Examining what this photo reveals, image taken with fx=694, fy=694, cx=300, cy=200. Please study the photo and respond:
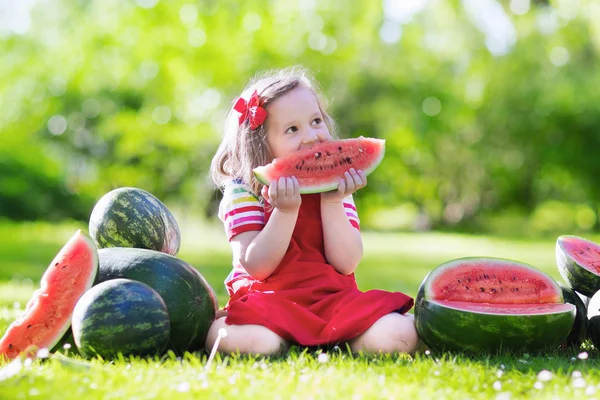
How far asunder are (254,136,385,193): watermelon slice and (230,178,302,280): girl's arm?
91 millimetres

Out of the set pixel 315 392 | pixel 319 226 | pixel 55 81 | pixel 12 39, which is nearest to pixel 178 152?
pixel 55 81

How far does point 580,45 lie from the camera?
26469mm

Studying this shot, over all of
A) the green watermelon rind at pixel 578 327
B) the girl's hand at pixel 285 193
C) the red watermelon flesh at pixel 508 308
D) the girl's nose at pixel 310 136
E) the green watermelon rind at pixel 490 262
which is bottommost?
the green watermelon rind at pixel 578 327

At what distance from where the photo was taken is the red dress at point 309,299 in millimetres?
3766

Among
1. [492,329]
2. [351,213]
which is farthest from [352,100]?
[492,329]

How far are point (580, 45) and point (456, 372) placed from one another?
86.2ft

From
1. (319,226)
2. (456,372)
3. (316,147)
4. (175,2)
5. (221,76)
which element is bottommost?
(456,372)

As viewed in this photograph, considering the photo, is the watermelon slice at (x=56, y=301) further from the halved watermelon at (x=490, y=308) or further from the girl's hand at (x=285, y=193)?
the halved watermelon at (x=490, y=308)

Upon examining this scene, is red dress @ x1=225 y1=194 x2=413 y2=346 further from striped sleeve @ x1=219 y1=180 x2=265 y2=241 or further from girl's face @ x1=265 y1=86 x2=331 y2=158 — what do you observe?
girl's face @ x1=265 y1=86 x2=331 y2=158

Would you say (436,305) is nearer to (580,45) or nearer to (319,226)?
(319,226)

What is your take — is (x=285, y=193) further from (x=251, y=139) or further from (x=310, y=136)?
(x=251, y=139)

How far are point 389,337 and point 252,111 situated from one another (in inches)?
62.2

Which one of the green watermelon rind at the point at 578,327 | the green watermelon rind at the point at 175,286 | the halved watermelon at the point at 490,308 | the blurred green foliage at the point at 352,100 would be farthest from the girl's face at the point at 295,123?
the blurred green foliage at the point at 352,100

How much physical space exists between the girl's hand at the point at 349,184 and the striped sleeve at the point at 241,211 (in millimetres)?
469
